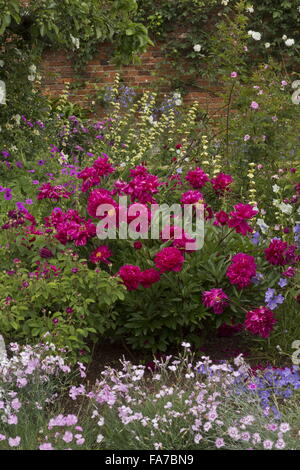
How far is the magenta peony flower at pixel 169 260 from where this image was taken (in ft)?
11.1

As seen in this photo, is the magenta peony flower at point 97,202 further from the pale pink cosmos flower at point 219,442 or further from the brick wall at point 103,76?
the brick wall at point 103,76

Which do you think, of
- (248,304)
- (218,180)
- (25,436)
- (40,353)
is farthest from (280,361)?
(25,436)

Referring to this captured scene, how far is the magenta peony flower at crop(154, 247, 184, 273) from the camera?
3369 mm

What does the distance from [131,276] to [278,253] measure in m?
0.75

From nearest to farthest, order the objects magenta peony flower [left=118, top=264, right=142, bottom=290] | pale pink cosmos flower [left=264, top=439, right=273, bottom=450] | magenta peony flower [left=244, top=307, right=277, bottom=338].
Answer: pale pink cosmos flower [left=264, top=439, right=273, bottom=450], magenta peony flower [left=244, top=307, right=277, bottom=338], magenta peony flower [left=118, top=264, right=142, bottom=290]

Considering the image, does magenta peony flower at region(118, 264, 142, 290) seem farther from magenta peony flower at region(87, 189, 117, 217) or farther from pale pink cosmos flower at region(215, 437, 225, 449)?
pale pink cosmos flower at region(215, 437, 225, 449)

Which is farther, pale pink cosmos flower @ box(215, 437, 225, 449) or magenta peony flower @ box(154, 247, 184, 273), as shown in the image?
magenta peony flower @ box(154, 247, 184, 273)

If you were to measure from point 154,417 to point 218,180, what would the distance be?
1.68m

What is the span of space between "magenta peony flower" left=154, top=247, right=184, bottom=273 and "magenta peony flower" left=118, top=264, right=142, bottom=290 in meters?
0.11

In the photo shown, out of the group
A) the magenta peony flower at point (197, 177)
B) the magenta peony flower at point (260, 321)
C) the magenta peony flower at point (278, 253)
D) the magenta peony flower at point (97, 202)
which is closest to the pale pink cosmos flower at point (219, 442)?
the magenta peony flower at point (260, 321)

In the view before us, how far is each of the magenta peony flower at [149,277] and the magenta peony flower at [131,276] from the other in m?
0.02

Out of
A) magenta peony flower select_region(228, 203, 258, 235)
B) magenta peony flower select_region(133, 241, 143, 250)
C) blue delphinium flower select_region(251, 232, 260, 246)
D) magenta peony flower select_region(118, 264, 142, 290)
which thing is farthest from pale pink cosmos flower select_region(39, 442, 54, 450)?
blue delphinium flower select_region(251, 232, 260, 246)

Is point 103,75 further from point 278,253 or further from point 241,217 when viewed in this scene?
point 278,253

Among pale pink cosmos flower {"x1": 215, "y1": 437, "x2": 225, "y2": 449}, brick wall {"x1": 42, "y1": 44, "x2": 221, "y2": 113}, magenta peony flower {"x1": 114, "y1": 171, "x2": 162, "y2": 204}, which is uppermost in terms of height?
brick wall {"x1": 42, "y1": 44, "x2": 221, "y2": 113}
